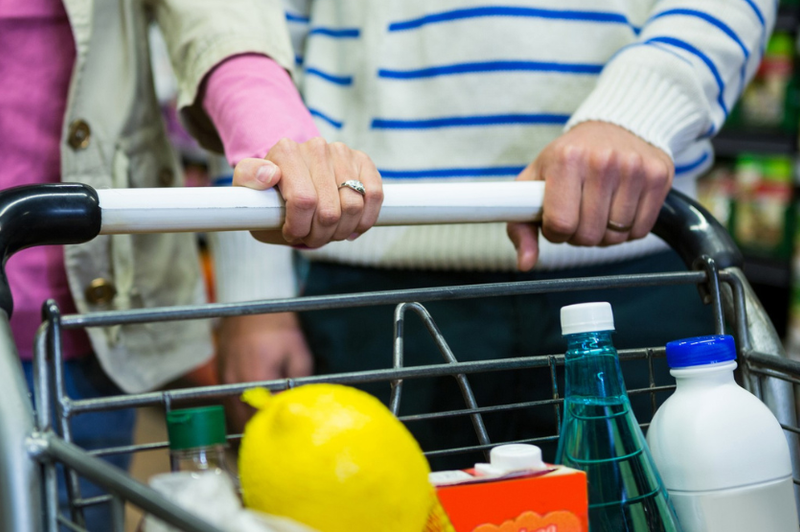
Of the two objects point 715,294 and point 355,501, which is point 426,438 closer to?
point 715,294

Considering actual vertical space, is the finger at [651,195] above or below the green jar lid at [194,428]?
above

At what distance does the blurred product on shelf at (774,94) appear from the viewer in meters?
2.58

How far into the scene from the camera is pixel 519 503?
488 millimetres

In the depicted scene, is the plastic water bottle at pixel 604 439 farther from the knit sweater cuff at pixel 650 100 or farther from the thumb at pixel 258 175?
the knit sweater cuff at pixel 650 100

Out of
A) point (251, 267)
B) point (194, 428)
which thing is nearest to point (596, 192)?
point (194, 428)

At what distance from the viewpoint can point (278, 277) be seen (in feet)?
3.90

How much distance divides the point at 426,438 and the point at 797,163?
2.12m

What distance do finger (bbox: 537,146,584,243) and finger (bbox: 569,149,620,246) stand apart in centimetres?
1

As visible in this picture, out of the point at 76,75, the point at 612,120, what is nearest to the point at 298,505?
the point at 612,120

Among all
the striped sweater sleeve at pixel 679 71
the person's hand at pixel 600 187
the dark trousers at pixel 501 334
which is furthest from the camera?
the dark trousers at pixel 501 334

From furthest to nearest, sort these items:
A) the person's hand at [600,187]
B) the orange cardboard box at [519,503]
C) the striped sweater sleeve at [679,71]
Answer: the striped sweater sleeve at [679,71]
the person's hand at [600,187]
the orange cardboard box at [519,503]

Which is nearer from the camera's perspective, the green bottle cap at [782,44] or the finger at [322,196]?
the finger at [322,196]

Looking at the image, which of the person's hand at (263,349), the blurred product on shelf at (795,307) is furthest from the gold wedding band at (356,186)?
the blurred product on shelf at (795,307)

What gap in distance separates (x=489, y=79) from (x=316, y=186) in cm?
43
